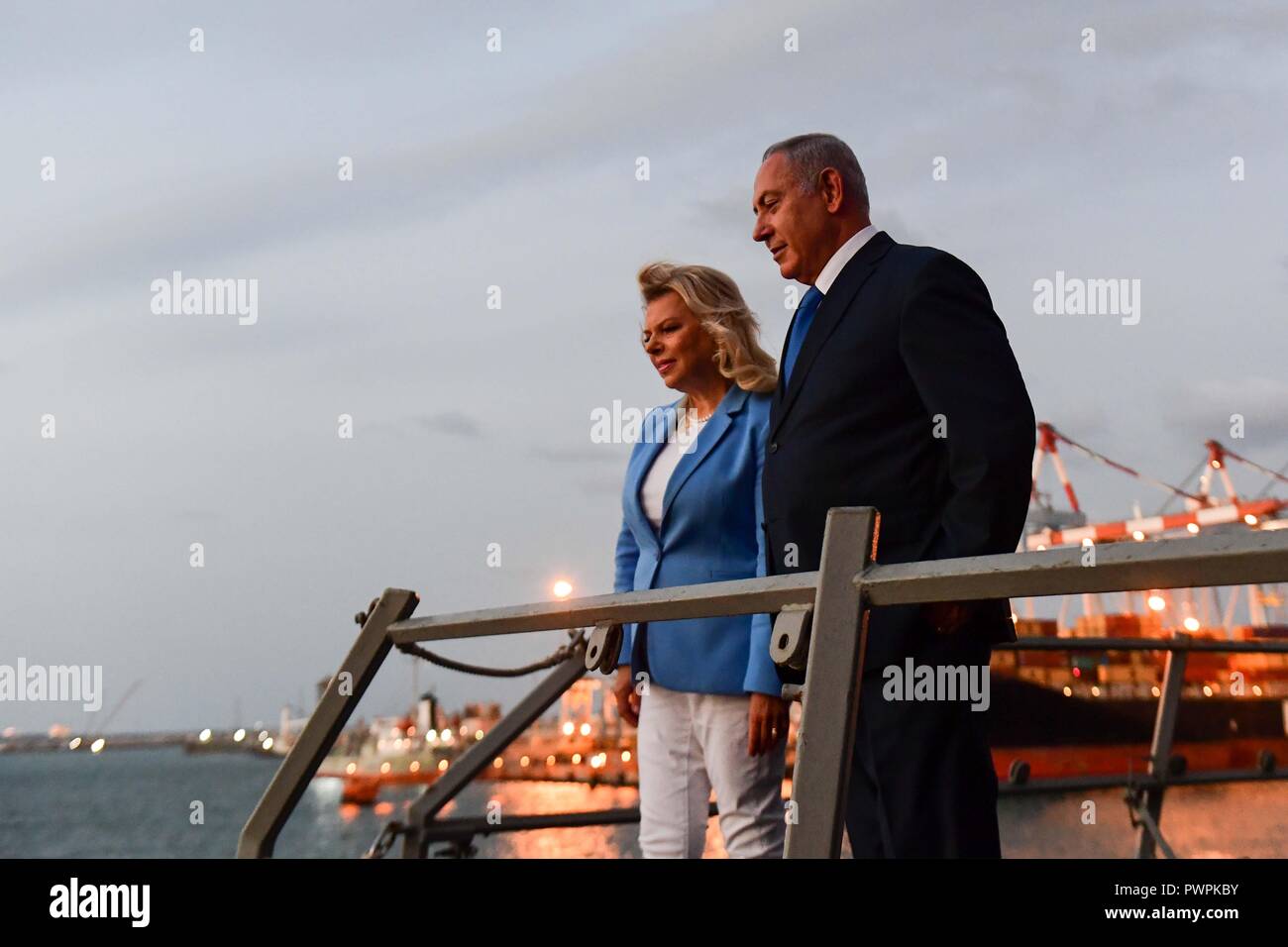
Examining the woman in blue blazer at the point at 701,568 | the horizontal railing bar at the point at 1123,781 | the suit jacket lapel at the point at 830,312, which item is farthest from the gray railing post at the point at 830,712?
the horizontal railing bar at the point at 1123,781

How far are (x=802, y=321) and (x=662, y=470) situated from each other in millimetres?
581

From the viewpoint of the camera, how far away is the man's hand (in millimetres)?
1918

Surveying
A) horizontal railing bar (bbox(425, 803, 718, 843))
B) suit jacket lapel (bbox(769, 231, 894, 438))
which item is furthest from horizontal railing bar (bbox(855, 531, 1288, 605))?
horizontal railing bar (bbox(425, 803, 718, 843))

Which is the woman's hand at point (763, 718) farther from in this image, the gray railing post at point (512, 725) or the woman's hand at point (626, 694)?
the gray railing post at point (512, 725)

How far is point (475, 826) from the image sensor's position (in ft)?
10.9

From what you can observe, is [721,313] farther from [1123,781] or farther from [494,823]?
[1123,781]

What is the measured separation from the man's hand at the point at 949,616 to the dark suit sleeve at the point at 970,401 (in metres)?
0.08

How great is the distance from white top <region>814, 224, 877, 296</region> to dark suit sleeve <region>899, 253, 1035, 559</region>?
22 centimetres

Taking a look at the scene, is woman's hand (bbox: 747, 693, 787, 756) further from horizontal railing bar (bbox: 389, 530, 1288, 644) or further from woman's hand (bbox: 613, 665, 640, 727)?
horizontal railing bar (bbox: 389, 530, 1288, 644)

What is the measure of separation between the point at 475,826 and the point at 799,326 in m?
1.63

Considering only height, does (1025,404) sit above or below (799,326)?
below
